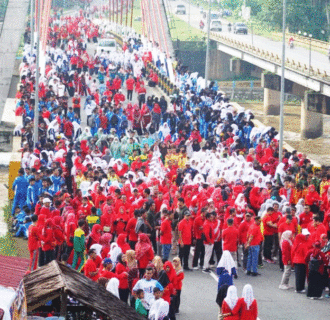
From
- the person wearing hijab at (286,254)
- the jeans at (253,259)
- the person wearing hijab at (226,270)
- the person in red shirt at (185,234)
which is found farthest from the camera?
the person in red shirt at (185,234)

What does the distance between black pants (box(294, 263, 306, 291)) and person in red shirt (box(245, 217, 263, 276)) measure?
3.72 feet

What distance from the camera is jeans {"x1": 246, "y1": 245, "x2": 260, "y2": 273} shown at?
1992cm

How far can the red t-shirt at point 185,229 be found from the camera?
2003 centimetres

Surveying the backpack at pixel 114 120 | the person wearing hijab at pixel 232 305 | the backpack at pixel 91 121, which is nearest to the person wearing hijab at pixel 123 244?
the person wearing hijab at pixel 232 305

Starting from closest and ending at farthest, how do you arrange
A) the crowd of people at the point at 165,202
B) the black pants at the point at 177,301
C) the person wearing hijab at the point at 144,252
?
the crowd of people at the point at 165,202 → the black pants at the point at 177,301 → the person wearing hijab at the point at 144,252

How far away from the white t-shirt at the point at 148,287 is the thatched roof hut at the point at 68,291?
3.03 ft

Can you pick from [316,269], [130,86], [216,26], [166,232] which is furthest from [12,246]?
[216,26]

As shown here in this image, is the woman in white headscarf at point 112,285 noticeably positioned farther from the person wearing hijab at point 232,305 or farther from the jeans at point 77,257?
the jeans at point 77,257

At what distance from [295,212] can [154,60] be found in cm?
2787

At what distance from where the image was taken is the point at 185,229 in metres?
20.0

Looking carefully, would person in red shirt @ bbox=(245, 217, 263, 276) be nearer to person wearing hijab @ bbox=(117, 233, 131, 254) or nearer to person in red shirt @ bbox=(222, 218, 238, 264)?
person in red shirt @ bbox=(222, 218, 238, 264)

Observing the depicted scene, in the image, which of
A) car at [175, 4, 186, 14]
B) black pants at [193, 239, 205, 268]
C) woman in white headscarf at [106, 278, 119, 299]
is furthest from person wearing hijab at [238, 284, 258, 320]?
car at [175, 4, 186, 14]

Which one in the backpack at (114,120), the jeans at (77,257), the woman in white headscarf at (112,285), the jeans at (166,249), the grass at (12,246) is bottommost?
the grass at (12,246)

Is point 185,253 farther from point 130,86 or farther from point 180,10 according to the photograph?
point 180,10
